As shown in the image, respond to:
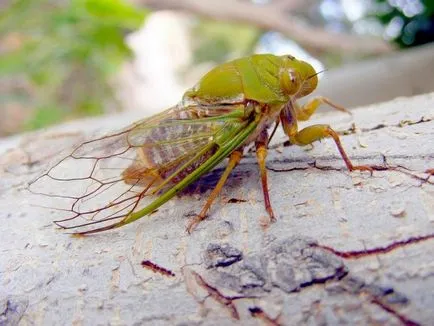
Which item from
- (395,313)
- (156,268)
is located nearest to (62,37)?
(156,268)

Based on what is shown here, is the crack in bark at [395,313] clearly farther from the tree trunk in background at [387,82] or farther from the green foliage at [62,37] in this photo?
the green foliage at [62,37]

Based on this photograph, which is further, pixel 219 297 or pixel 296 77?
pixel 296 77

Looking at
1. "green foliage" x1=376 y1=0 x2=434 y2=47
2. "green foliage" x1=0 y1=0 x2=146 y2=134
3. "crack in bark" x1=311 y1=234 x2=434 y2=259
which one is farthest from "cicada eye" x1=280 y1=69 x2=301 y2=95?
"green foliage" x1=376 y1=0 x2=434 y2=47

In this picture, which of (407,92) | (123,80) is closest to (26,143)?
(407,92)

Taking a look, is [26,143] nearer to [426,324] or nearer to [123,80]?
[426,324]

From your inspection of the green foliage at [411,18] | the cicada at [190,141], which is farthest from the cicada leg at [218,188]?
the green foliage at [411,18]

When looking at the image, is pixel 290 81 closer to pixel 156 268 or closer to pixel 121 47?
pixel 156 268
